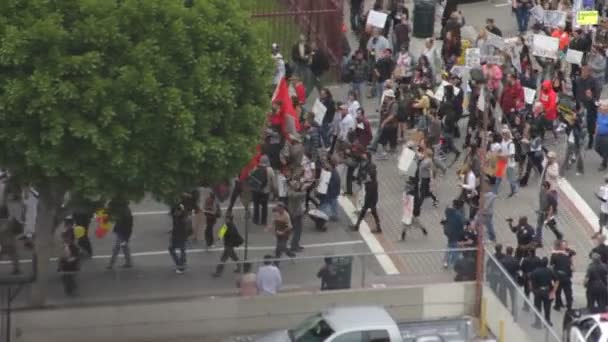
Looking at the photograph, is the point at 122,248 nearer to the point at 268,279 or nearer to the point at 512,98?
the point at 268,279

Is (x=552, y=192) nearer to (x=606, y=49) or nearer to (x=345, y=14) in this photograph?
(x=606, y=49)

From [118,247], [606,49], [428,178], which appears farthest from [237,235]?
[606,49]

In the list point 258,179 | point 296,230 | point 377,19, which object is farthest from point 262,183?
point 377,19

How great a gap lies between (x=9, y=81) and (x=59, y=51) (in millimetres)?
945

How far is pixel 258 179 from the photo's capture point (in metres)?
35.8

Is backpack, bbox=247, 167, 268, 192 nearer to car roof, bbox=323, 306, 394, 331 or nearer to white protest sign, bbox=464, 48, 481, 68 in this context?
car roof, bbox=323, 306, 394, 331

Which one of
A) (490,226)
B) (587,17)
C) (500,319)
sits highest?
(587,17)

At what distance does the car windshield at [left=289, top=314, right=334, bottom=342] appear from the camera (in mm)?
30202

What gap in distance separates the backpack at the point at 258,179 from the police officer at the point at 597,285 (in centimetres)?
691

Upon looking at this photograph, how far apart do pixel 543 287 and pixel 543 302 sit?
32 cm

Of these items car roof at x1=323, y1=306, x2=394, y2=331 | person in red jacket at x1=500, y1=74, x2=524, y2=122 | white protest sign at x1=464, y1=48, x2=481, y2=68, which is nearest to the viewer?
car roof at x1=323, y1=306, x2=394, y2=331

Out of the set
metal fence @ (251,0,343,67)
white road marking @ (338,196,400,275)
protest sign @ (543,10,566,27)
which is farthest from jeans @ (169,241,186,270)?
protest sign @ (543,10,566,27)

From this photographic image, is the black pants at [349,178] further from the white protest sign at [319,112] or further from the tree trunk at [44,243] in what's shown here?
the tree trunk at [44,243]

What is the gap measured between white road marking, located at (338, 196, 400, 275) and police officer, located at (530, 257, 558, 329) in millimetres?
2655
